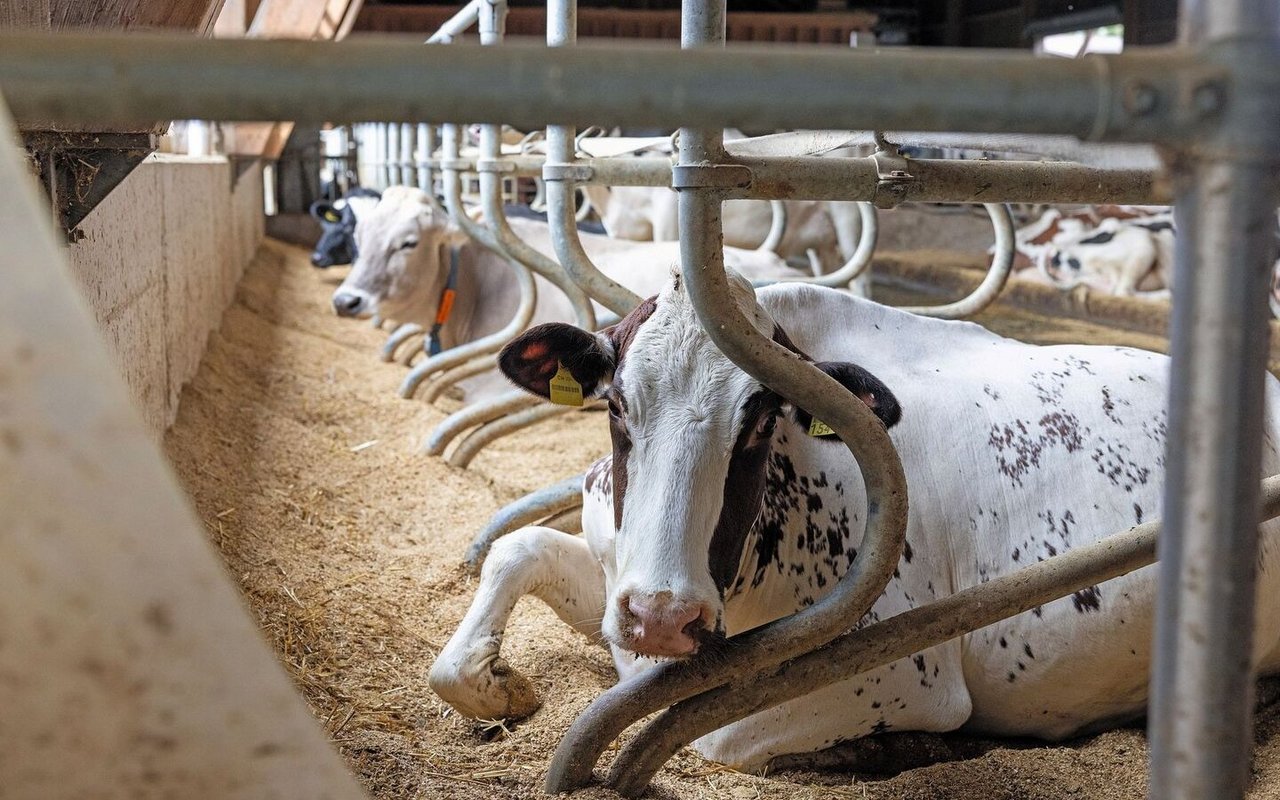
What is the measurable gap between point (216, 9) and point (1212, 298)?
2.03m

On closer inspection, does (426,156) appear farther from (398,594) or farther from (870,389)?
(870,389)

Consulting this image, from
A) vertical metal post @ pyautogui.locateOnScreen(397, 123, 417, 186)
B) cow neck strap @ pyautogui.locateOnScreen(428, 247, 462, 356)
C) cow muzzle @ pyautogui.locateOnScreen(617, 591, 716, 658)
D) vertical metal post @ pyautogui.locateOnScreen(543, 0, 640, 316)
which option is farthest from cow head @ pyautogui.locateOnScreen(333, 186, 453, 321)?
cow muzzle @ pyautogui.locateOnScreen(617, 591, 716, 658)

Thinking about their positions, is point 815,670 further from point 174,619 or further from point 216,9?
point 216,9

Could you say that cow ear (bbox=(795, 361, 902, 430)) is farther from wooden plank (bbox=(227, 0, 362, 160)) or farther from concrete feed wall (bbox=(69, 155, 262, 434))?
wooden plank (bbox=(227, 0, 362, 160))

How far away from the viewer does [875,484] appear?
1614 mm

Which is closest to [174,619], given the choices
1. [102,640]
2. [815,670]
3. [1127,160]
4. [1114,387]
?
[102,640]

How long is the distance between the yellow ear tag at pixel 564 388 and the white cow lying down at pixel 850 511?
24 mm

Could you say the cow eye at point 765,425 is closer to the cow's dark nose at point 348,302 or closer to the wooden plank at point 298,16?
the cow's dark nose at point 348,302

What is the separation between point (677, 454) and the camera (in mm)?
1876

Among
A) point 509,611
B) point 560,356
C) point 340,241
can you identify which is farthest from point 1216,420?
point 340,241

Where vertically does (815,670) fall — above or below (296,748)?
below

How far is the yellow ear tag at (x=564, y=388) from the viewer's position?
2.19 meters

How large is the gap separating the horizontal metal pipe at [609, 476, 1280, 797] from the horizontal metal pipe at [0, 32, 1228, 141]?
1.03 metres

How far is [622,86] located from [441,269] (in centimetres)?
611
